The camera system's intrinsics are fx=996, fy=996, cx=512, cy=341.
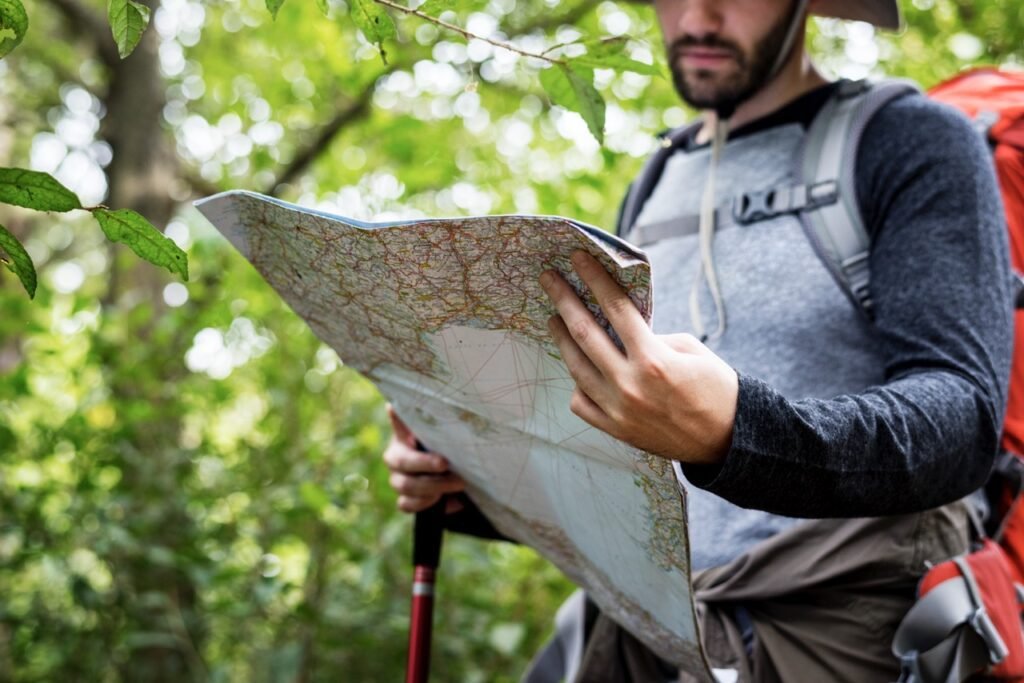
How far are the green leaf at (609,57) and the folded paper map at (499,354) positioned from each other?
0.35 metres

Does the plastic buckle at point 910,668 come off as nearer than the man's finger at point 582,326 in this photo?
No

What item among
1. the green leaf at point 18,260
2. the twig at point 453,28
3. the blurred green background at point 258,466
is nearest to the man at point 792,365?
the twig at point 453,28

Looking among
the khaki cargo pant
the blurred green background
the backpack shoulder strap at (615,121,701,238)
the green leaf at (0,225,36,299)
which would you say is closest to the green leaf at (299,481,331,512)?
the blurred green background

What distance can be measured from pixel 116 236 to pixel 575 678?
3.58 ft

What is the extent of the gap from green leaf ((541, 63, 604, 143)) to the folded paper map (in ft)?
1.08

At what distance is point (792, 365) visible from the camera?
1501mm

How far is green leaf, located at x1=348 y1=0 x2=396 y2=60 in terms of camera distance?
3.56 feet

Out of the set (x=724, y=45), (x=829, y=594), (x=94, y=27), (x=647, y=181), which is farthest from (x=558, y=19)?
(x=829, y=594)

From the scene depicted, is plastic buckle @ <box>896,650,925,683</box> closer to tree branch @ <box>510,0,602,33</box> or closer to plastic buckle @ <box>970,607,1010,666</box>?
plastic buckle @ <box>970,607,1010,666</box>

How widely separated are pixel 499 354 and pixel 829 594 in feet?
2.20

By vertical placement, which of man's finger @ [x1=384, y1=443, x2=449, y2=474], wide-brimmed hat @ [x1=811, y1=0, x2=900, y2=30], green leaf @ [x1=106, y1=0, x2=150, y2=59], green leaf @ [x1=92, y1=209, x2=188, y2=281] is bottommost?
man's finger @ [x1=384, y1=443, x2=449, y2=474]

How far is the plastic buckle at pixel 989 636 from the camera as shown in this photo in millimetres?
1345

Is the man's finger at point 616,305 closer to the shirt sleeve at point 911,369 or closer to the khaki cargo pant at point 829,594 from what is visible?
the shirt sleeve at point 911,369

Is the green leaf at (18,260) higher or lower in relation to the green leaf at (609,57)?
higher
